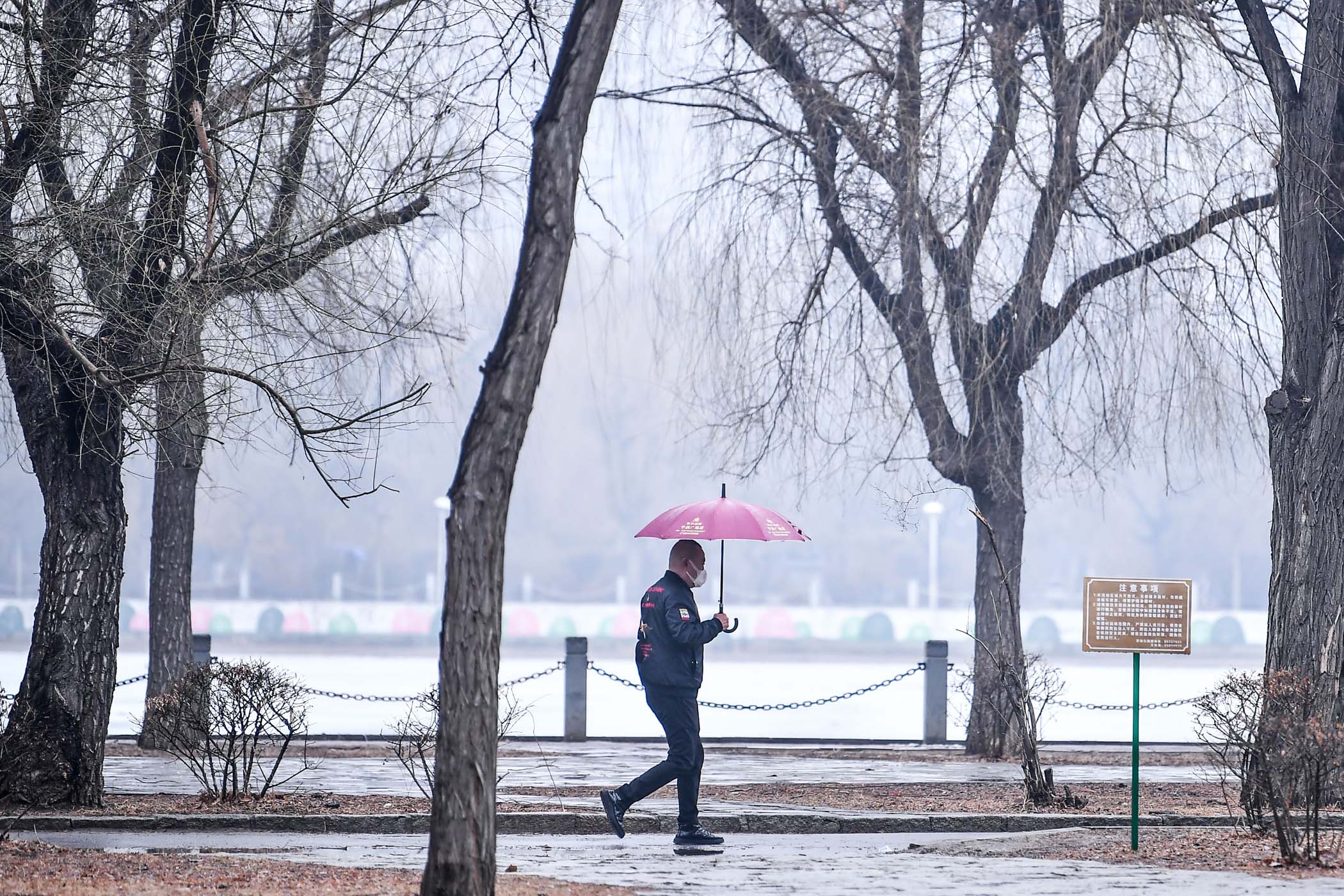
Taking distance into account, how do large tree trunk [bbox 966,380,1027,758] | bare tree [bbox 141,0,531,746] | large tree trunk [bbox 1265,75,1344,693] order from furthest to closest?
large tree trunk [bbox 966,380,1027,758] → large tree trunk [bbox 1265,75,1344,693] → bare tree [bbox 141,0,531,746]

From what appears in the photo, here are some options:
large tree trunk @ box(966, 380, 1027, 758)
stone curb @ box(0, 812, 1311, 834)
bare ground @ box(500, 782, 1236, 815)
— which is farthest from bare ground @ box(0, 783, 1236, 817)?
large tree trunk @ box(966, 380, 1027, 758)

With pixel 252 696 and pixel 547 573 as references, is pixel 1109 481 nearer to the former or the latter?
pixel 252 696

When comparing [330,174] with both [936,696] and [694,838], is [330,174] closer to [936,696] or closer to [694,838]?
[694,838]

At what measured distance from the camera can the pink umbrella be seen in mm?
10742

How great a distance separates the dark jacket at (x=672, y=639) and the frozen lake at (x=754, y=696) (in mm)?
2492

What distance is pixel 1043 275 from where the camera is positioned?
14680mm

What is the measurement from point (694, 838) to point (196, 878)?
3.21 metres

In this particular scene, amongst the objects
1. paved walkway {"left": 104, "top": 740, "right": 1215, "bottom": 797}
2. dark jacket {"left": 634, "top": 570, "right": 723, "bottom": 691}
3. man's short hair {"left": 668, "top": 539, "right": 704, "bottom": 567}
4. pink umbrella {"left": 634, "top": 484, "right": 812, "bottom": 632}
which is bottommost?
paved walkway {"left": 104, "top": 740, "right": 1215, "bottom": 797}

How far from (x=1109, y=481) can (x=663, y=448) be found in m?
108

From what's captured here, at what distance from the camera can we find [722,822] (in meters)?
11.2

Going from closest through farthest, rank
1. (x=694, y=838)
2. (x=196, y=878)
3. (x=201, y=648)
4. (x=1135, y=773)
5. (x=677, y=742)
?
1. (x=196, y=878)
2. (x=1135, y=773)
3. (x=677, y=742)
4. (x=694, y=838)
5. (x=201, y=648)

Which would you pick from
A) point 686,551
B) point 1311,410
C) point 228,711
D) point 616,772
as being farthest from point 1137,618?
point 616,772

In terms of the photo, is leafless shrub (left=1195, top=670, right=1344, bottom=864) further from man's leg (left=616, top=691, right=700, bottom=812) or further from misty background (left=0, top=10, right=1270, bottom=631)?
misty background (left=0, top=10, right=1270, bottom=631)

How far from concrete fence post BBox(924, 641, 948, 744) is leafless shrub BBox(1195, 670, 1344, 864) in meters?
8.99
